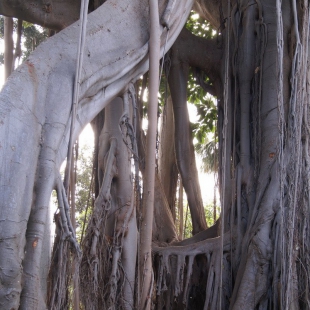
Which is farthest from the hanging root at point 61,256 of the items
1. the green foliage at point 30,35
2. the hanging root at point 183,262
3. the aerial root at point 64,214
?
the green foliage at point 30,35

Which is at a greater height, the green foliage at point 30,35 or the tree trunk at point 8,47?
the green foliage at point 30,35

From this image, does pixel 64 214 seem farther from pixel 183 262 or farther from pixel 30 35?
pixel 30 35

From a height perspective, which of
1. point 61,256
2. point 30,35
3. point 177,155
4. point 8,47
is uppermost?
point 30,35

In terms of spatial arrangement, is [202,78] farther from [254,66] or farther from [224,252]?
[224,252]

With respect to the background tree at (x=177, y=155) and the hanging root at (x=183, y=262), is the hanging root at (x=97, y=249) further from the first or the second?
the hanging root at (x=183, y=262)

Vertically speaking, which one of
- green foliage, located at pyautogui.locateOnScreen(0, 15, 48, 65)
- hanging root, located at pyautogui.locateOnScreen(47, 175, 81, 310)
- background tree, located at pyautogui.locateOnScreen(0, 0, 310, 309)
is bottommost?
hanging root, located at pyautogui.locateOnScreen(47, 175, 81, 310)

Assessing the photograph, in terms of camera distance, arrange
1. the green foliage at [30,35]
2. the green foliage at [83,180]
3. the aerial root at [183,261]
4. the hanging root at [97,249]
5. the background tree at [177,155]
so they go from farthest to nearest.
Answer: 1. the green foliage at [83,180]
2. the green foliage at [30,35]
3. the aerial root at [183,261]
4. the hanging root at [97,249]
5. the background tree at [177,155]

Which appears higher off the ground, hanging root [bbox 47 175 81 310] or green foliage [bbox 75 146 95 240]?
green foliage [bbox 75 146 95 240]

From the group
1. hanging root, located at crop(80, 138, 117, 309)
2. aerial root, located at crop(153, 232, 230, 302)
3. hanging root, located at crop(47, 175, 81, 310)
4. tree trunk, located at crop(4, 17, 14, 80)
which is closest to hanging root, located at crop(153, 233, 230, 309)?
aerial root, located at crop(153, 232, 230, 302)

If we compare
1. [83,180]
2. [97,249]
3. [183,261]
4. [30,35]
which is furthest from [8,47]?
[83,180]

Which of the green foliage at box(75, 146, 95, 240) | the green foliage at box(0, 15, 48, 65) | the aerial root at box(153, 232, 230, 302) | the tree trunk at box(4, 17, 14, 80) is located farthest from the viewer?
the green foliage at box(75, 146, 95, 240)

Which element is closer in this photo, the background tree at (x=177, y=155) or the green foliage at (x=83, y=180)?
the background tree at (x=177, y=155)

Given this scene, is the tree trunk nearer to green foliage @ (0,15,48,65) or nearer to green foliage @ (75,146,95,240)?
green foliage @ (0,15,48,65)

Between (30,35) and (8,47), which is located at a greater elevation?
(30,35)
